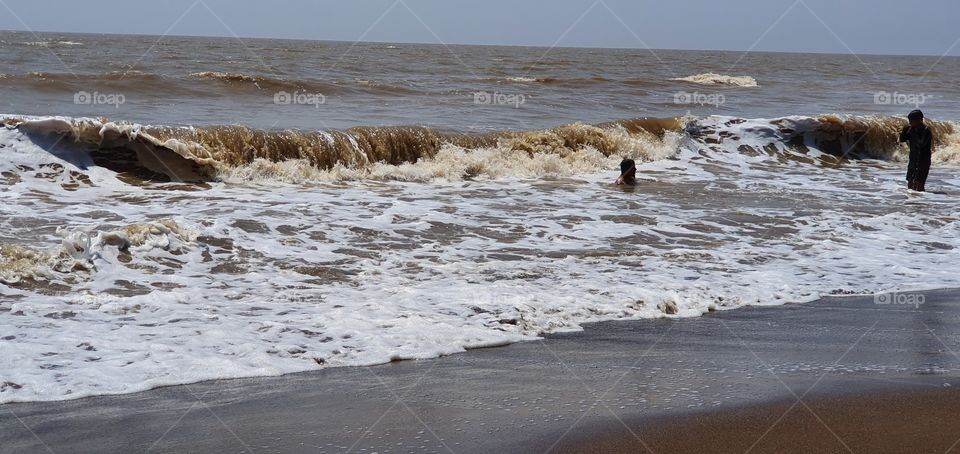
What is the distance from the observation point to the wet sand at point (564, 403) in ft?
12.3

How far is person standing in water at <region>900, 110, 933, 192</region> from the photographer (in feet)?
43.4

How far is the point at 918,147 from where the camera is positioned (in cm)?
1338

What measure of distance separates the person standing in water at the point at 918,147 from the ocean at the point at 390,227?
0.95 ft

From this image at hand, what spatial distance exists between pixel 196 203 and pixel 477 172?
16.0ft

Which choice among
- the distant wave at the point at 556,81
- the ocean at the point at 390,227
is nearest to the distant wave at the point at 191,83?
the ocean at the point at 390,227

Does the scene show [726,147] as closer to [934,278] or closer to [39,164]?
[934,278]

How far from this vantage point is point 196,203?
33.8 feet

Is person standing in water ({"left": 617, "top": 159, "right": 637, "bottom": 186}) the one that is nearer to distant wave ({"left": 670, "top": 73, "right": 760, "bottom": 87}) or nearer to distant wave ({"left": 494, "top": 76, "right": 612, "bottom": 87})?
distant wave ({"left": 494, "top": 76, "right": 612, "bottom": 87})

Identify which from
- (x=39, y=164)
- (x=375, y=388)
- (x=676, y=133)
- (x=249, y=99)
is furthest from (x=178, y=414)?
(x=249, y=99)

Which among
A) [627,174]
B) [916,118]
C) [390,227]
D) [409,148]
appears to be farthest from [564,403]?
[916,118]

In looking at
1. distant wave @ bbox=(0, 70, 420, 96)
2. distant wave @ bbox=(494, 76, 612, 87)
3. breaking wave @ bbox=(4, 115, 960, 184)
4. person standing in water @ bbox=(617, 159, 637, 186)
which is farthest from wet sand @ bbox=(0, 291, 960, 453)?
distant wave @ bbox=(494, 76, 612, 87)

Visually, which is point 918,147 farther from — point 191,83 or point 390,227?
point 191,83

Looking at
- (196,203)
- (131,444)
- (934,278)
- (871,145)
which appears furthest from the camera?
(871,145)

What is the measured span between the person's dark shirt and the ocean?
2.04 feet
